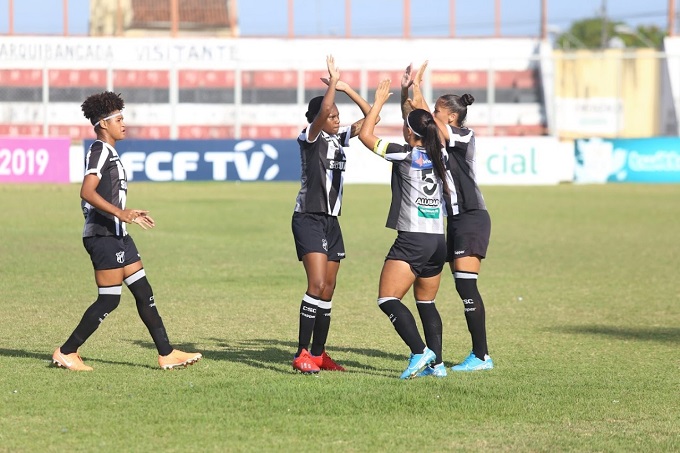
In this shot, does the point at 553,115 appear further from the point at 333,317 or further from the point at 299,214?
the point at 299,214

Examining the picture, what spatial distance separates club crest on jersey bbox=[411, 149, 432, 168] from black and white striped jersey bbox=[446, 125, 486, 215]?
43 centimetres

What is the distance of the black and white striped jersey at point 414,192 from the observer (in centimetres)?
768

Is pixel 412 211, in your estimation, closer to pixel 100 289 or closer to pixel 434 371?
pixel 434 371

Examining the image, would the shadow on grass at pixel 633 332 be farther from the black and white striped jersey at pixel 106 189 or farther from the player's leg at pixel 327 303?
the black and white striped jersey at pixel 106 189

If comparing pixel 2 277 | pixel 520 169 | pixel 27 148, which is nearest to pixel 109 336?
pixel 2 277

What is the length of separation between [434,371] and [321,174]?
1.60 metres

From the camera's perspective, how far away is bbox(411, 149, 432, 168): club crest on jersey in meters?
7.68

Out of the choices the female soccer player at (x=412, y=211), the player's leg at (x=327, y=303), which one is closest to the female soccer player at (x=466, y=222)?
the female soccer player at (x=412, y=211)

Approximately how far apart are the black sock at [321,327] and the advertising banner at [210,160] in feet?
67.7

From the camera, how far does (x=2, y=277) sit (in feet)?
43.5

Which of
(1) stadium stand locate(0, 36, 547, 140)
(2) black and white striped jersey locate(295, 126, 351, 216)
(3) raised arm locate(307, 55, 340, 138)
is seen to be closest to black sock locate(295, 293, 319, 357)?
(2) black and white striped jersey locate(295, 126, 351, 216)

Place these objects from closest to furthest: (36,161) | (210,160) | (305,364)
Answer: (305,364) < (36,161) < (210,160)

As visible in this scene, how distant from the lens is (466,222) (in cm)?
820

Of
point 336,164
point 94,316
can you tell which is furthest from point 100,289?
point 336,164
